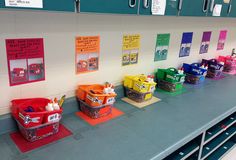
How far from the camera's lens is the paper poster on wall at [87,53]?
4.44ft

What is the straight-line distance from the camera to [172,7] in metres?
1.31

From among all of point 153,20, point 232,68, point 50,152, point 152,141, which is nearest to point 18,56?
point 50,152

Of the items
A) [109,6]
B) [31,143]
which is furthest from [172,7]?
[31,143]

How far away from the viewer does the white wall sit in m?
1.09

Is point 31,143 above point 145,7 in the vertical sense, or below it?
below

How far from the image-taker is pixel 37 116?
1.04 m

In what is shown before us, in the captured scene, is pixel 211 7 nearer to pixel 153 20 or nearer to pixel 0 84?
pixel 153 20

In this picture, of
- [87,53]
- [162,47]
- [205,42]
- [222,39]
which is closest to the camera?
[87,53]

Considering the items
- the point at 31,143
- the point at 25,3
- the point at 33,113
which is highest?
the point at 25,3

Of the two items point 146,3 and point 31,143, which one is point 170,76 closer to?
point 146,3

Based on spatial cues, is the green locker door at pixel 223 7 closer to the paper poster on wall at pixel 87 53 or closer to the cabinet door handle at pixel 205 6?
the cabinet door handle at pixel 205 6

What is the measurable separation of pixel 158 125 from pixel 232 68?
1.67m

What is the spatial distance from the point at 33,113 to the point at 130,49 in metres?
0.89

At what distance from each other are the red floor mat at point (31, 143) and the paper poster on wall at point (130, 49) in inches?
28.3
